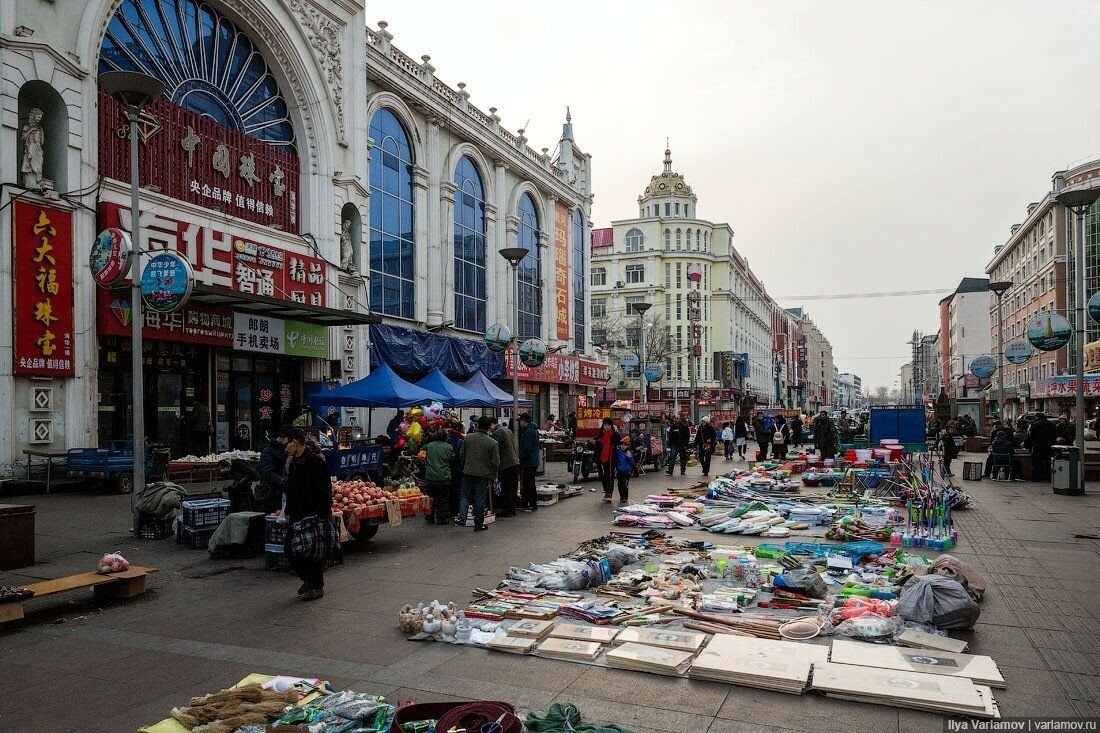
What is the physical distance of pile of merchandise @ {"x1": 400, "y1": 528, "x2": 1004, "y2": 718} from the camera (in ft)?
17.3

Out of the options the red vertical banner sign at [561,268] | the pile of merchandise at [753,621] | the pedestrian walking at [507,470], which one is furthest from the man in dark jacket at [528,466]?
the red vertical banner sign at [561,268]

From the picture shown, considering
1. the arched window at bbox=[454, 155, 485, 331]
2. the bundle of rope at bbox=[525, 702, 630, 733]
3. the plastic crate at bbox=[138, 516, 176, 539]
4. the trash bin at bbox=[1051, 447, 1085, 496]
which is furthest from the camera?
the arched window at bbox=[454, 155, 485, 331]

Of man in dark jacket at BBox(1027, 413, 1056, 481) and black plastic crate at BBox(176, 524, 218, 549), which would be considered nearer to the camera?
black plastic crate at BBox(176, 524, 218, 549)

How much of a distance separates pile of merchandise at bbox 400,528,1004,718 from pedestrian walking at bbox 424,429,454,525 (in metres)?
3.72

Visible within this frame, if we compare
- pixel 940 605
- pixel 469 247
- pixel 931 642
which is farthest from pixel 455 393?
pixel 931 642

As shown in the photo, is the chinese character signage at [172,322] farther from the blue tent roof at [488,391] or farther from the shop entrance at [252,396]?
the blue tent roof at [488,391]

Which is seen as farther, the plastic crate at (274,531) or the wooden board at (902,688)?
the plastic crate at (274,531)

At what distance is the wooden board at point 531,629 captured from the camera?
20.6 feet

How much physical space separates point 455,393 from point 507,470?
7.09m

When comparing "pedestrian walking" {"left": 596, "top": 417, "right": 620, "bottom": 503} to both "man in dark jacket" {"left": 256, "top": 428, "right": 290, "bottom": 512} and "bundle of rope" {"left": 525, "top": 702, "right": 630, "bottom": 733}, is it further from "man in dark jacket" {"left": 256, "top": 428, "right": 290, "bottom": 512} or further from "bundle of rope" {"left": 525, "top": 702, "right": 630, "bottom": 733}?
"bundle of rope" {"left": 525, "top": 702, "right": 630, "bottom": 733}

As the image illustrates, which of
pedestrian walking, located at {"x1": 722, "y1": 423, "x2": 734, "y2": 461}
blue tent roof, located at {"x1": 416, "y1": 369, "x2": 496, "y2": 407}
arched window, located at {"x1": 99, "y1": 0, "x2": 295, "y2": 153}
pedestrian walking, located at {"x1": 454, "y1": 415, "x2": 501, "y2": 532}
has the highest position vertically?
arched window, located at {"x1": 99, "y1": 0, "x2": 295, "y2": 153}

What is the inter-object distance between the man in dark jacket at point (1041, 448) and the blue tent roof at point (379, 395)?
16.2 metres

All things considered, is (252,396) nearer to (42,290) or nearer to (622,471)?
(42,290)

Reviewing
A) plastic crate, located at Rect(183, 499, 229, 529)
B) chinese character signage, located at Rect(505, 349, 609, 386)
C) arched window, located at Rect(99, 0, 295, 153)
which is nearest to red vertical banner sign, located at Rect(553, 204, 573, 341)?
chinese character signage, located at Rect(505, 349, 609, 386)
